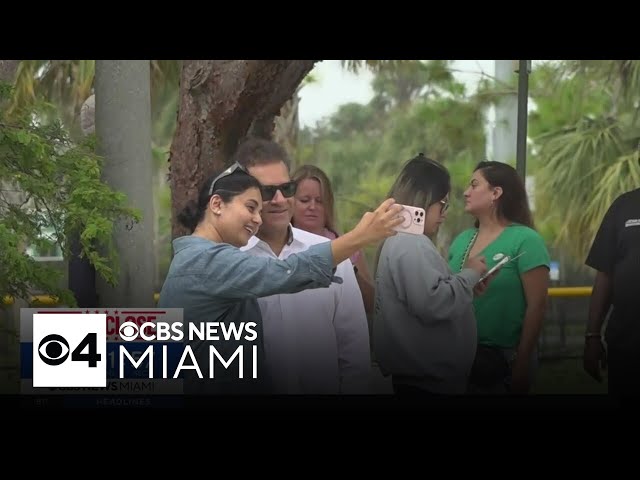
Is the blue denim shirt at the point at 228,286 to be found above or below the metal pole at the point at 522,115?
below

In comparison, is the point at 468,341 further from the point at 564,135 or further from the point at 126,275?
the point at 126,275

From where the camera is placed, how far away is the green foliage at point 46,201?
19.4ft

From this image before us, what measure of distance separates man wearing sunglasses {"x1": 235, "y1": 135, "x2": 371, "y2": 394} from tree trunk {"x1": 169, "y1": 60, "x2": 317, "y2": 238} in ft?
1.25

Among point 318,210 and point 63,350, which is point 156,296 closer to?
point 63,350

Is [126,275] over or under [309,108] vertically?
under

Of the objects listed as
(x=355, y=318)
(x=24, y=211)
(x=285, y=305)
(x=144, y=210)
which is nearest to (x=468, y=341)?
(x=355, y=318)

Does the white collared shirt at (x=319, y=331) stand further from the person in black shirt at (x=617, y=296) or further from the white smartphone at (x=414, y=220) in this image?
the person in black shirt at (x=617, y=296)

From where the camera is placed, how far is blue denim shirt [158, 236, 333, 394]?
225 inches

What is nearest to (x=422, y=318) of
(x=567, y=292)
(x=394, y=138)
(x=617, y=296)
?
(x=567, y=292)

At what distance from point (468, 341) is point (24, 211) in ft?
8.07

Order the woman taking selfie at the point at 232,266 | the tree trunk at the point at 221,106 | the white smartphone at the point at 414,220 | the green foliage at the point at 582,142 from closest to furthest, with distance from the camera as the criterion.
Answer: the woman taking selfie at the point at 232,266
the white smartphone at the point at 414,220
the green foliage at the point at 582,142
the tree trunk at the point at 221,106

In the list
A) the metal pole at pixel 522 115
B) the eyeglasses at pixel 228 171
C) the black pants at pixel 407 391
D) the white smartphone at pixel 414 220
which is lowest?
the black pants at pixel 407 391

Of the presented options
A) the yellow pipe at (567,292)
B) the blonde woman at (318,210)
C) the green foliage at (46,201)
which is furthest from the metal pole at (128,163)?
the yellow pipe at (567,292)

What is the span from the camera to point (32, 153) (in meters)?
5.92
